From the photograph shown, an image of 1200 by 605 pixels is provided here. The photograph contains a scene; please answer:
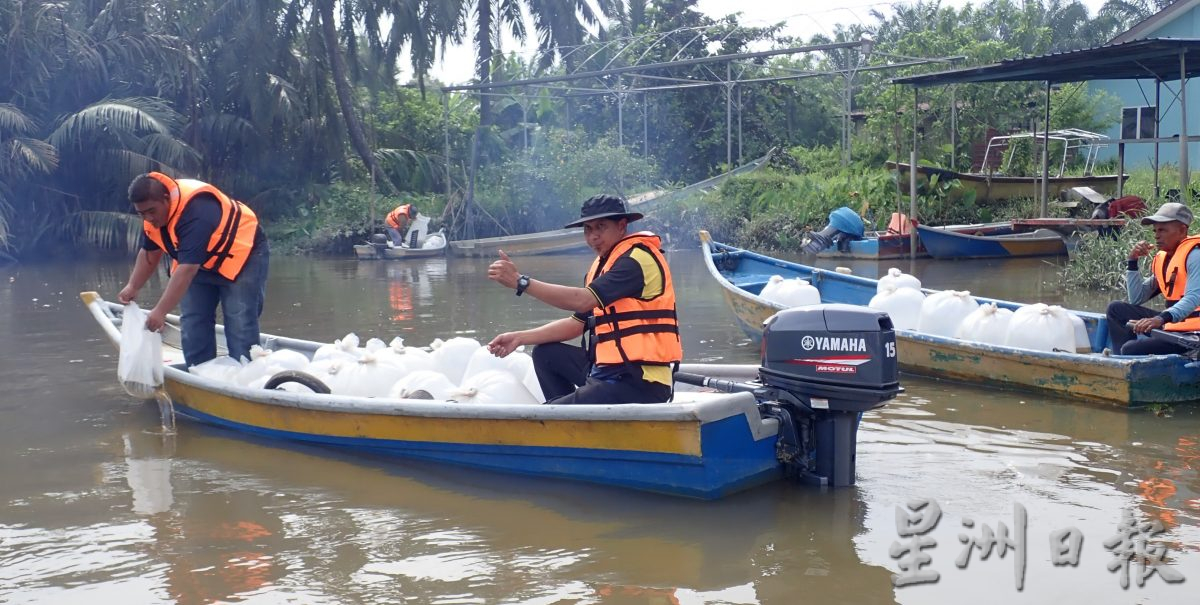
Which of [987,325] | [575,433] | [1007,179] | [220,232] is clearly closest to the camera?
[575,433]

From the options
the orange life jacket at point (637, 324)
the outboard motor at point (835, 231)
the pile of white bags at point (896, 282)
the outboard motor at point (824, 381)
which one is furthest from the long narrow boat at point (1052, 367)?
the outboard motor at point (835, 231)

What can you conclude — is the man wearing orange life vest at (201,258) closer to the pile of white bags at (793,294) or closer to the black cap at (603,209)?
the black cap at (603,209)

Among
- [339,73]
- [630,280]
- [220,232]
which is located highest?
[339,73]

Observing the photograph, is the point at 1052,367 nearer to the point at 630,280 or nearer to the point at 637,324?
the point at 637,324

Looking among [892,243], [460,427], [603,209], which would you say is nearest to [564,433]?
[460,427]

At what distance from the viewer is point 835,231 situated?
1906 cm

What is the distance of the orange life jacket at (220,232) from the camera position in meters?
7.09

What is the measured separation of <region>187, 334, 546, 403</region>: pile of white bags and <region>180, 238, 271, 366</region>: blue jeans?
0.40 ft

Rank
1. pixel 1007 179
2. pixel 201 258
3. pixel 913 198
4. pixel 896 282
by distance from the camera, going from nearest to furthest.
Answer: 1. pixel 201 258
2. pixel 896 282
3. pixel 913 198
4. pixel 1007 179

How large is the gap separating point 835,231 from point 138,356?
13735 mm

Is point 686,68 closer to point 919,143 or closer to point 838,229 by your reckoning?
point 919,143

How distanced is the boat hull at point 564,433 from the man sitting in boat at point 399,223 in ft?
56.5

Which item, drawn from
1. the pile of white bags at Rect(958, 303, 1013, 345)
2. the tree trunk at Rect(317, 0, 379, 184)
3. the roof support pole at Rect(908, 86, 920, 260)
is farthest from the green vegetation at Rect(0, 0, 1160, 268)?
the pile of white bags at Rect(958, 303, 1013, 345)

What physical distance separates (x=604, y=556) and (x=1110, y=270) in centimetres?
1083
